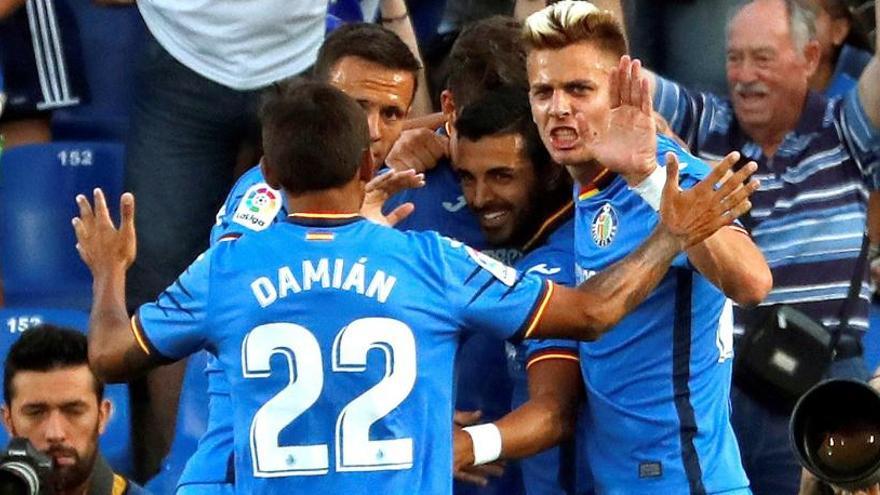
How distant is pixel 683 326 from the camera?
195 inches

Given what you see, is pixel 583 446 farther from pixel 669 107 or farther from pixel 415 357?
pixel 669 107

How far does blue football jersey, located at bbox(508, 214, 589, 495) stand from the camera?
521cm

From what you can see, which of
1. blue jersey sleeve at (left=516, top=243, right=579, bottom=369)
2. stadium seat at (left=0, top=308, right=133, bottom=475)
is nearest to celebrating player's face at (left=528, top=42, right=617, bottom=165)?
blue jersey sleeve at (left=516, top=243, right=579, bottom=369)

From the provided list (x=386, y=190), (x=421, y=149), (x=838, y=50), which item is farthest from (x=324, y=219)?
(x=838, y=50)

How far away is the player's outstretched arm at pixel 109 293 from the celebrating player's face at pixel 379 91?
97cm

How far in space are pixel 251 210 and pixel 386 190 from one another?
42 centimetres

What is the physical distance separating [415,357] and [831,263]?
199 cm

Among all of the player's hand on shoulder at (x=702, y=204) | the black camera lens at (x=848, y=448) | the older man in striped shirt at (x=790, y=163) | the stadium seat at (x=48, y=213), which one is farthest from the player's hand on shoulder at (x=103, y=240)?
the stadium seat at (x=48, y=213)

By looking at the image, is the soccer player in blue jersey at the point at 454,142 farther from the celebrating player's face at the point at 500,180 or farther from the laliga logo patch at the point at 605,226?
the laliga logo patch at the point at 605,226

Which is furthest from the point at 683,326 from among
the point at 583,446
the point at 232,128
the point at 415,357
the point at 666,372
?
the point at 232,128

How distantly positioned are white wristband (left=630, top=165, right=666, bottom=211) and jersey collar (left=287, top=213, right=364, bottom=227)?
674 millimetres

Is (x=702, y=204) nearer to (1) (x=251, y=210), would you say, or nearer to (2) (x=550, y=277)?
(2) (x=550, y=277)

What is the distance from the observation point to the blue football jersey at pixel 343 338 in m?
4.38

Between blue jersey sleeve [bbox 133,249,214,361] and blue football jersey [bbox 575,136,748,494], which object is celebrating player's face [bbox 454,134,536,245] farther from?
blue jersey sleeve [bbox 133,249,214,361]
